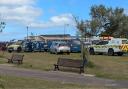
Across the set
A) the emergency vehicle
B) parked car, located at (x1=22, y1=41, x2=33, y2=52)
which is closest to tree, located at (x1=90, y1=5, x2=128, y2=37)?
parked car, located at (x1=22, y1=41, x2=33, y2=52)

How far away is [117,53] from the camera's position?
168ft

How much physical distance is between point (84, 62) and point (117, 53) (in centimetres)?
2104

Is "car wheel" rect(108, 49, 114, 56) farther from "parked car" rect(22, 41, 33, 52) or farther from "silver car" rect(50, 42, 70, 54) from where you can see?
"parked car" rect(22, 41, 33, 52)

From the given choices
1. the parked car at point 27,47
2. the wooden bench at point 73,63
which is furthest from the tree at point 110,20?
the wooden bench at point 73,63

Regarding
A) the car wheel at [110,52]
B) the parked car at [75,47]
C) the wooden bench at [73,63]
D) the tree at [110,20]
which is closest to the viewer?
the wooden bench at [73,63]

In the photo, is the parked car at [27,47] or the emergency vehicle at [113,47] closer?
the emergency vehicle at [113,47]

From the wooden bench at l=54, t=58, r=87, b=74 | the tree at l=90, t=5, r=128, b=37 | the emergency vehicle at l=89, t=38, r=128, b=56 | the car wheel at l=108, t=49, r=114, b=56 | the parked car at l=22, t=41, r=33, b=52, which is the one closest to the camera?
the wooden bench at l=54, t=58, r=87, b=74

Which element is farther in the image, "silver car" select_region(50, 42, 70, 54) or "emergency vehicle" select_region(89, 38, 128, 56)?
"silver car" select_region(50, 42, 70, 54)

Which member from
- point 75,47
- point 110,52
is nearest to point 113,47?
point 110,52

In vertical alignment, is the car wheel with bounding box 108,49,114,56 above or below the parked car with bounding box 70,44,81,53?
below

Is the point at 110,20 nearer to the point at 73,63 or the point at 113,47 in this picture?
the point at 113,47

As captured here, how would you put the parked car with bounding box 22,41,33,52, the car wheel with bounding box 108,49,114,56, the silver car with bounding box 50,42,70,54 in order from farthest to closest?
1. the parked car with bounding box 22,41,33,52
2. the silver car with bounding box 50,42,70,54
3. the car wheel with bounding box 108,49,114,56

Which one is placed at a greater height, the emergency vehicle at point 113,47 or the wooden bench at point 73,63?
the emergency vehicle at point 113,47

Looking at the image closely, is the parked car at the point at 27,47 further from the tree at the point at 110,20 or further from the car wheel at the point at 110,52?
the tree at the point at 110,20
